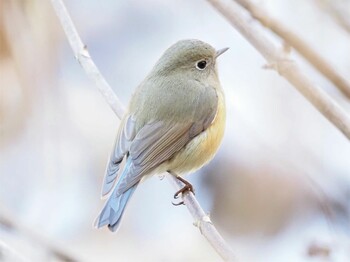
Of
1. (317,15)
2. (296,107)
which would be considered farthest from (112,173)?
(317,15)

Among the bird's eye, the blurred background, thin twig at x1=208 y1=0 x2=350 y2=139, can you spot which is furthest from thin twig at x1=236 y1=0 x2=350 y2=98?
the bird's eye

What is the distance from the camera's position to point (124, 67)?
395 cm

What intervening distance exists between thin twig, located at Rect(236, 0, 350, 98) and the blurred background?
48 centimetres

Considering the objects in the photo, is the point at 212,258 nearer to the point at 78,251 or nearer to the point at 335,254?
the point at 78,251

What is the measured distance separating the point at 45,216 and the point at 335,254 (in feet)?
2.68

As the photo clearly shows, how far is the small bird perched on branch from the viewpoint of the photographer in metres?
2.52

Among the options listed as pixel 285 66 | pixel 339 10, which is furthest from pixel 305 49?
pixel 339 10

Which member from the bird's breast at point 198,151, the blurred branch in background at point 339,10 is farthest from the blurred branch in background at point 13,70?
the blurred branch in background at point 339,10

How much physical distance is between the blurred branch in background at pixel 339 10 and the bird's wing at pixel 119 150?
2.37 ft

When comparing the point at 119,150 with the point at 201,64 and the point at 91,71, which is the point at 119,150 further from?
the point at 201,64

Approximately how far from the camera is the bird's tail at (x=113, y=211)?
2.28 meters

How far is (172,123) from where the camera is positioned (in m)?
2.69

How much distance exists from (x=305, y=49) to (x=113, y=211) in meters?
0.79

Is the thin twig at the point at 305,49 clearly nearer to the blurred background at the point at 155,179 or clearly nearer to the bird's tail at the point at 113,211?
the blurred background at the point at 155,179
